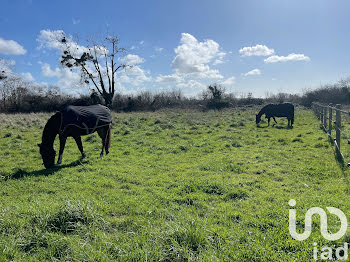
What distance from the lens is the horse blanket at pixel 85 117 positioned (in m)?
6.94

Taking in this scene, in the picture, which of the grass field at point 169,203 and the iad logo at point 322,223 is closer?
the grass field at point 169,203

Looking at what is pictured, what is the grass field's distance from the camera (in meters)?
2.56

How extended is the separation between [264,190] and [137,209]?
2.64 meters

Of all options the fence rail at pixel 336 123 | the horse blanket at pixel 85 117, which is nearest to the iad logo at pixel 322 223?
the fence rail at pixel 336 123

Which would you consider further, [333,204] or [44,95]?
[44,95]

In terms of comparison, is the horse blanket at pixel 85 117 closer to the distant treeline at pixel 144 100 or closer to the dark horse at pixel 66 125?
the dark horse at pixel 66 125

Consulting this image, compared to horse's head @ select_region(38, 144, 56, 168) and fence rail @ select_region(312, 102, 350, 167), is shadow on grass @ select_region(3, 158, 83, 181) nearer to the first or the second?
horse's head @ select_region(38, 144, 56, 168)

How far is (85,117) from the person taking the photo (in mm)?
7434

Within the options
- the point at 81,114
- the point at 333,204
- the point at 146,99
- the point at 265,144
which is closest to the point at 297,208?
the point at 333,204

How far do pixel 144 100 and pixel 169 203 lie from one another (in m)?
33.0

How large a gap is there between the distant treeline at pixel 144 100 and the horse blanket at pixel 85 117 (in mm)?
23501

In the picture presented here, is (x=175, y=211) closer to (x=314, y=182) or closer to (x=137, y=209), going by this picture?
(x=137, y=209)

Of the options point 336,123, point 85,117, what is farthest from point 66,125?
point 336,123

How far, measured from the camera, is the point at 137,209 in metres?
3.77
